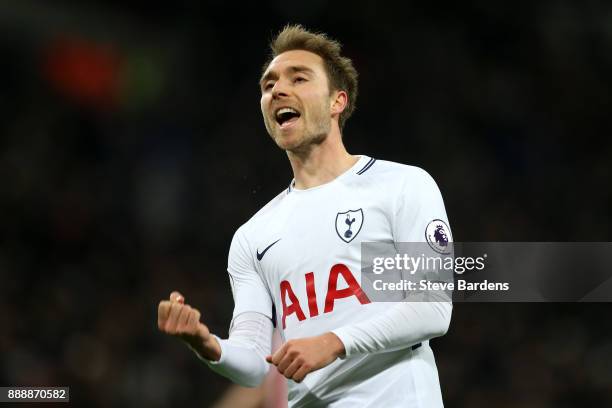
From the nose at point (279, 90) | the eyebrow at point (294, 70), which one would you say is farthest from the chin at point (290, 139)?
the eyebrow at point (294, 70)

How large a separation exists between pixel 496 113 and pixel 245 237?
580 centimetres

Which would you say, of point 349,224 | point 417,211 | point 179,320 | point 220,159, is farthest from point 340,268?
point 220,159

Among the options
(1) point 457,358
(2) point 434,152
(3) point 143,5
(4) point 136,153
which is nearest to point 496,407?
(1) point 457,358

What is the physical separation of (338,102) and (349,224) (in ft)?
2.50

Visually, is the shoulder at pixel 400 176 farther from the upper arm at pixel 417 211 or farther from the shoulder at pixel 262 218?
the shoulder at pixel 262 218

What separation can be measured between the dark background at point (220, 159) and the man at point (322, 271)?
143 inches

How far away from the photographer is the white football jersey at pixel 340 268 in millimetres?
3117

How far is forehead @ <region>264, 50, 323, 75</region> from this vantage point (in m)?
3.75

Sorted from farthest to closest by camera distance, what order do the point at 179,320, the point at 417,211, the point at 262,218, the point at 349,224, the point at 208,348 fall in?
1. the point at 262,218
2. the point at 349,224
3. the point at 417,211
4. the point at 208,348
5. the point at 179,320

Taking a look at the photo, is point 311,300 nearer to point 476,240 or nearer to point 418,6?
point 476,240

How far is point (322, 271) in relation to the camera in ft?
10.8

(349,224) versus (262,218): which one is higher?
(262,218)

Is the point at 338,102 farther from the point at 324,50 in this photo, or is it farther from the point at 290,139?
the point at 290,139

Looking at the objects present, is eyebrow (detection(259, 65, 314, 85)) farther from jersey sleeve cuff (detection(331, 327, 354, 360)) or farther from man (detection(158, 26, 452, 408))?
jersey sleeve cuff (detection(331, 327, 354, 360))
